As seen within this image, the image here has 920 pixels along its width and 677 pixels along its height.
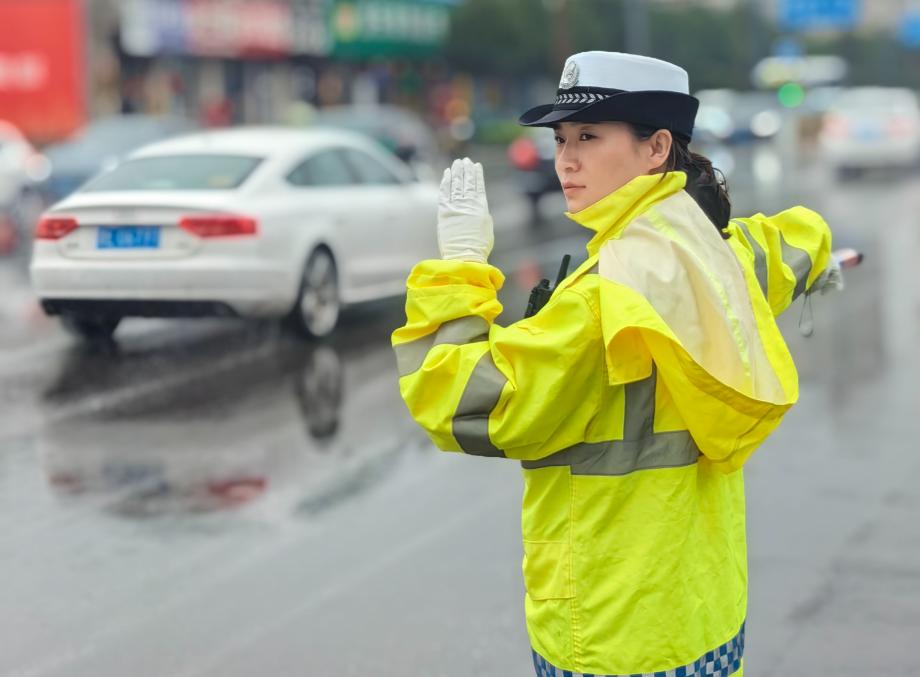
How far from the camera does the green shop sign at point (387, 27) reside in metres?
53.3

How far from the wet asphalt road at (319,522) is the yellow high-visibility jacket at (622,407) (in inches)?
82.2

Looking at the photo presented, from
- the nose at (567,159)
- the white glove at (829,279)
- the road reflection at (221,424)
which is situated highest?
the nose at (567,159)

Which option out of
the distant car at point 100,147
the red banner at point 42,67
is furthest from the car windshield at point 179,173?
the red banner at point 42,67

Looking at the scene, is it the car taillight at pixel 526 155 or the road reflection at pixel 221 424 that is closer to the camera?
the road reflection at pixel 221 424

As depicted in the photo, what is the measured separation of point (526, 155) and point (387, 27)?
33.6 m

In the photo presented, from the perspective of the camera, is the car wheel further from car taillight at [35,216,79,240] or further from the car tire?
the car tire

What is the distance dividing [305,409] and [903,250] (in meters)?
9.79

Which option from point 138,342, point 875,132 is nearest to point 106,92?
point 875,132

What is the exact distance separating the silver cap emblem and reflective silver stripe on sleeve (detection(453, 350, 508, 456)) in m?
0.50

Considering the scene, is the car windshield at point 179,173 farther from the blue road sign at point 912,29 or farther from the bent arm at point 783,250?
the blue road sign at point 912,29

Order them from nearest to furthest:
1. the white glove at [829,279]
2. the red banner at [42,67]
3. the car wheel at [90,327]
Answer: the white glove at [829,279] < the car wheel at [90,327] < the red banner at [42,67]

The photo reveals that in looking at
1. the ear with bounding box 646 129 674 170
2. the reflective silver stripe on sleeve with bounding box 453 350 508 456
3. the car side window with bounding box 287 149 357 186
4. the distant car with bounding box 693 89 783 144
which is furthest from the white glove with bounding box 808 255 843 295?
the distant car with bounding box 693 89 783 144

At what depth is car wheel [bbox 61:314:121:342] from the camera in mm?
10446

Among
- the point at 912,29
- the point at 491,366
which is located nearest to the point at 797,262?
the point at 491,366
